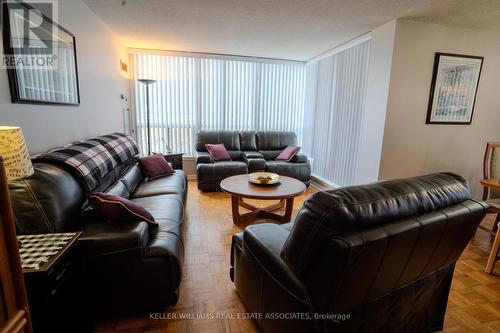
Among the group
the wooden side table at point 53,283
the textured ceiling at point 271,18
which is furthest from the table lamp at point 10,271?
the textured ceiling at point 271,18

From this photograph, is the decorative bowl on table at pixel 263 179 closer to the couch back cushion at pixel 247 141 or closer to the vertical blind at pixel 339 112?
the vertical blind at pixel 339 112

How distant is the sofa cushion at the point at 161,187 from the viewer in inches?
98.7

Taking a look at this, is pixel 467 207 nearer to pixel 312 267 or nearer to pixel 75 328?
pixel 312 267

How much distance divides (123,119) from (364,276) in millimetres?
4120

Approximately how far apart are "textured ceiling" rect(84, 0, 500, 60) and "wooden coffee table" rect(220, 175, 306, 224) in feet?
5.94

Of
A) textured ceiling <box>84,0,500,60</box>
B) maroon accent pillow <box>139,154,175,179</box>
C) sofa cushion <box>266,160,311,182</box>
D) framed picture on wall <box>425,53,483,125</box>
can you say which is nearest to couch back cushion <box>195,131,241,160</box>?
sofa cushion <box>266,160,311,182</box>

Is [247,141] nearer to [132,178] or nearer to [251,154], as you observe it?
[251,154]

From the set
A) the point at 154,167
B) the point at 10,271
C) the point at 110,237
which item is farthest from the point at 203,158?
the point at 10,271

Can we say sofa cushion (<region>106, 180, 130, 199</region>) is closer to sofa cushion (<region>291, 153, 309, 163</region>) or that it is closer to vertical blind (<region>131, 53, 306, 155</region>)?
vertical blind (<region>131, 53, 306, 155</region>)

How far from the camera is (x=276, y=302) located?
49.4 inches

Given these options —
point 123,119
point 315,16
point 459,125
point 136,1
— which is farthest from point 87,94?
point 459,125

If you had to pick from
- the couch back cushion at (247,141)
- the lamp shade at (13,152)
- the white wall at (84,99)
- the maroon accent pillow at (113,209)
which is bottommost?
the maroon accent pillow at (113,209)

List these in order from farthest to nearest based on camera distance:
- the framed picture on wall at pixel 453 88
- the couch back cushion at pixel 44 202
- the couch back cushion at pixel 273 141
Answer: the couch back cushion at pixel 273 141 → the framed picture on wall at pixel 453 88 → the couch back cushion at pixel 44 202

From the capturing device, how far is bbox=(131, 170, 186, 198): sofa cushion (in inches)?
98.7
